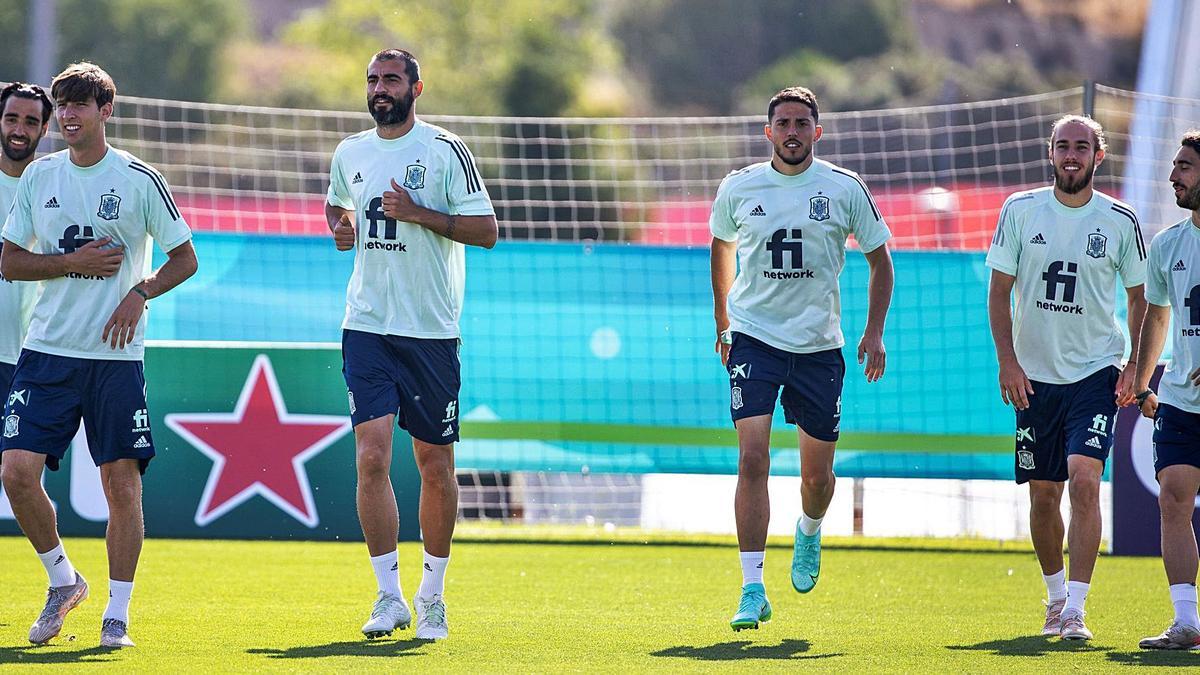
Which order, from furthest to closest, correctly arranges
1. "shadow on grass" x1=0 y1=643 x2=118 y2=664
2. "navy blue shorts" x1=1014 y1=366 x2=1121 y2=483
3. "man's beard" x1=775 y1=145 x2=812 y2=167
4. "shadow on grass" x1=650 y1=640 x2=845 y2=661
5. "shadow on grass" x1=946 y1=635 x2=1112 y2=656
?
1. "man's beard" x1=775 y1=145 x2=812 y2=167
2. "navy blue shorts" x1=1014 y1=366 x2=1121 y2=483
3. "shadow on grass" x1=946 y1=635 x2=1112 y2=656
4. "shadow on grass" x1=650 y1=640 x2=845 y2=661
5. "shadow on grass" x1=0 y1=643 x2=118 y2=664

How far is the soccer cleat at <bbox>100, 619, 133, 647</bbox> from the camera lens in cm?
670

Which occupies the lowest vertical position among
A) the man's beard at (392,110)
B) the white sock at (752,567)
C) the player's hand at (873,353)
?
the white sock at (752,567)

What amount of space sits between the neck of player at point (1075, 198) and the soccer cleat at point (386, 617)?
3270mm

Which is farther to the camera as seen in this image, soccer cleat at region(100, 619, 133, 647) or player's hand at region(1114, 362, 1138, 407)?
player's hand at region(1114, 362, 1138, 407)

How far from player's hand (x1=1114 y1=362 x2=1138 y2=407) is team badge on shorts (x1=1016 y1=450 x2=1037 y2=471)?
0.46 meters

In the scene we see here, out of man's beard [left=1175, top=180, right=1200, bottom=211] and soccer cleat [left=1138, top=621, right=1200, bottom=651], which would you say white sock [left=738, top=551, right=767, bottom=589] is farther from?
man's beard [left=1175, top=180, right=1200, bottom=211]

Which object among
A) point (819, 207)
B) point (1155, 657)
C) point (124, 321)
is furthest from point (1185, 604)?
point (124, 321)

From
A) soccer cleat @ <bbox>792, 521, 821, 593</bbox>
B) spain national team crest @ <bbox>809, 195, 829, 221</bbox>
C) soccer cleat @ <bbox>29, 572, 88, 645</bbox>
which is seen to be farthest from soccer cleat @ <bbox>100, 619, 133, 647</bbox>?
spain national team crest @ <bbox>809, 195, 829, 221</bbox>

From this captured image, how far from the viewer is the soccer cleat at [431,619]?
7148 mm

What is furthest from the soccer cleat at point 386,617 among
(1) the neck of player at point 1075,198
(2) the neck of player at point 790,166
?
(1) the neck of player at point 1075,198

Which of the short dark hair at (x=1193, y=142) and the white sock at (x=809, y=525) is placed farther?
the white sock at (x=809, y=525)

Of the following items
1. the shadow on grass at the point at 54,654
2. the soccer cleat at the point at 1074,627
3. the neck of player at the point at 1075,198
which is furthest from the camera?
the neck of player at the point at 1075,198

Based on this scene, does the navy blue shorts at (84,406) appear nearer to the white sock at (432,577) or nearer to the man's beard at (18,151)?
Answer: the man's beard at (18,151)

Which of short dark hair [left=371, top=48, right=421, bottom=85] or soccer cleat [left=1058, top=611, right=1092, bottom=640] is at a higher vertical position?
short dark hair [left=371, top=48, right=421, bottom=85]
